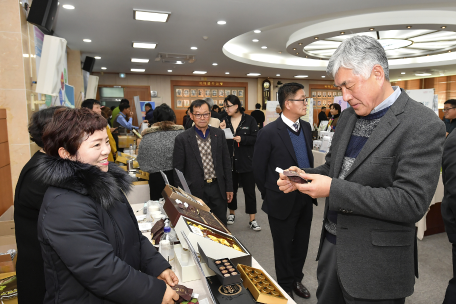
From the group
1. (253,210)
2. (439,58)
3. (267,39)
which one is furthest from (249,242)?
(439,58)

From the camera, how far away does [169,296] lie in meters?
1.17

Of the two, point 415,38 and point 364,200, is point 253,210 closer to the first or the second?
point 364,200

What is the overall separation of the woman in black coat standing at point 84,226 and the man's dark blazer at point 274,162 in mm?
1358

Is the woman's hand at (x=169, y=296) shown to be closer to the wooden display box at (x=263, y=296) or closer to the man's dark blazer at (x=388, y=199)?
the wooden display box at (x=263, y=296)

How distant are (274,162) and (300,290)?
46.2 inches

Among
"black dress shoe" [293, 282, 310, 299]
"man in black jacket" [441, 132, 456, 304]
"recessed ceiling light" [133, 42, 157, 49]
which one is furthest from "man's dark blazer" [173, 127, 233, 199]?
"recessed ceiling light" [133, 42, 157, 49]

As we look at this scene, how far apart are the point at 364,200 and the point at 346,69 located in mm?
565

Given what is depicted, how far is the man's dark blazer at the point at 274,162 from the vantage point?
2.36m

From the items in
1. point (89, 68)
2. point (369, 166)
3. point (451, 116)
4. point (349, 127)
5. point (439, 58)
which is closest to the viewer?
point (369, 166)

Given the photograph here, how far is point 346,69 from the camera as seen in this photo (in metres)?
1.24

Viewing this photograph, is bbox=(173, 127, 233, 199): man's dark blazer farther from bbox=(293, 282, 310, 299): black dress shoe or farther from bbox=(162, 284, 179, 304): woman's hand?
bbox=(162, 284, 179, 304): woman's hand

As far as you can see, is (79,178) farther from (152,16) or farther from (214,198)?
(152,16)

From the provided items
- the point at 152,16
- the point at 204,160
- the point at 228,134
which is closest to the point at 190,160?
the point at 204,160

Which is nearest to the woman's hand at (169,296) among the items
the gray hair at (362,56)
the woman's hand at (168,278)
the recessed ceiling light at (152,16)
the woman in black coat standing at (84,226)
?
the woman in black coat standing at (84,226)
